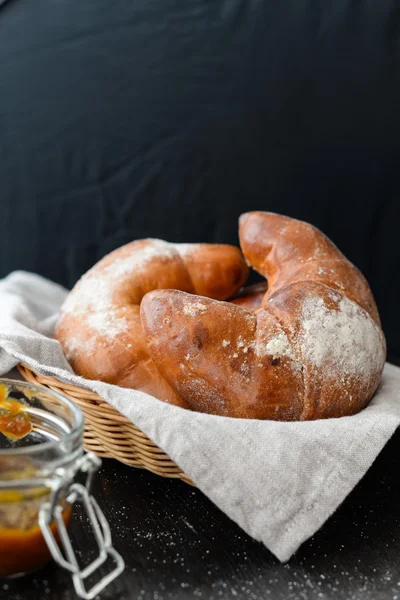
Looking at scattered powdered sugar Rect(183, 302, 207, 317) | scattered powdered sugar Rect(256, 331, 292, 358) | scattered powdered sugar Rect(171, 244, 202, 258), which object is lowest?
scattered powdered sugar Rect(256, 331, 292, 358)

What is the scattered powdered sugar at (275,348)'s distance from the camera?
2.70ft

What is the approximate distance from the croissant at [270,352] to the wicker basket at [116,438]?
9cm

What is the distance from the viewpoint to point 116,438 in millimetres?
822

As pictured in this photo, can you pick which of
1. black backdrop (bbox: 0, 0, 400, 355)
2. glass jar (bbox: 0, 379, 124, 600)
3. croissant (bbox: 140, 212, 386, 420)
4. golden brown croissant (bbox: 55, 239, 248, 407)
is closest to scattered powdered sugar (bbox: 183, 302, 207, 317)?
croissant (bbox: 140, 212, 386, 420)

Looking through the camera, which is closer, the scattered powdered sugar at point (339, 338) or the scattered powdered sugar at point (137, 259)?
the scattered powdered sugar at point (339, 338)

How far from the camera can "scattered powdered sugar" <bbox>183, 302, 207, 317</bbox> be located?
2.75 feet

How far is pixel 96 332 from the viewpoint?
0.96 metres

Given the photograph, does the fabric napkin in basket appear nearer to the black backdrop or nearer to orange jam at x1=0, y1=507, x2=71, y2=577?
orange jam at x1=0, y1=507, x2=71, y2=577

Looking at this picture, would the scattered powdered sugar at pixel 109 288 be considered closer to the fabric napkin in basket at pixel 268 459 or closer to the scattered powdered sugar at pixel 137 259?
the scattered powdered sugar at pixel 137 259

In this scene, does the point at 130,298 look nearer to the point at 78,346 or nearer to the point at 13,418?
the point at 78,346

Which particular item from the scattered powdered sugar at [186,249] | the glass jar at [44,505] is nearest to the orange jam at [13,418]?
the glass jar at [44,505]

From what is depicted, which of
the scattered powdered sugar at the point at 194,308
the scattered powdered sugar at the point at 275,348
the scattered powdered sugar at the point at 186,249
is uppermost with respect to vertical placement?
the scattered powdered sugar at the point at 194,308

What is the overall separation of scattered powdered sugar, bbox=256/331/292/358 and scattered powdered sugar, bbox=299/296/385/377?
0.06 ft

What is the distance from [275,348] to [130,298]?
285 mm
